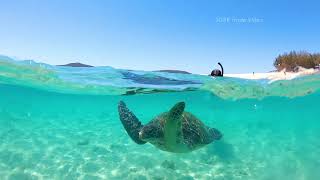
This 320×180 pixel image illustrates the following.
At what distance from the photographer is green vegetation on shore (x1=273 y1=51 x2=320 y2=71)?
20.5 meters

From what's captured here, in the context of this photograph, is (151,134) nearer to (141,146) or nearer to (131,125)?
(131,125)

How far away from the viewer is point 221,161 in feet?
56.3

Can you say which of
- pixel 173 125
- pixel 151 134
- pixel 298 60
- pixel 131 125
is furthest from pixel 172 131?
pixel 298 60

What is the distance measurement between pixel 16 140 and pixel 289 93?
2183cm

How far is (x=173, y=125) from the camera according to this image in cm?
783

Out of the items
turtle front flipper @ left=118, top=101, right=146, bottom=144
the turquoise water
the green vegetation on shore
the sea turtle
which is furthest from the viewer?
the green vegetation on shore

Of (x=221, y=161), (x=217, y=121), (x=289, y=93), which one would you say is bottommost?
(x=217, y=121)

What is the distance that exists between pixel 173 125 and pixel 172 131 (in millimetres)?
303

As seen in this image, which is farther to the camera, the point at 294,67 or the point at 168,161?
the point at 294,67

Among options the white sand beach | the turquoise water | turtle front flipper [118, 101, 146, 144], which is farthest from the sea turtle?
the white sand beach

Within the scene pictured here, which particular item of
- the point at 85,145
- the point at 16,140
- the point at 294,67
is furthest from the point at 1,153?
the point at 294,67

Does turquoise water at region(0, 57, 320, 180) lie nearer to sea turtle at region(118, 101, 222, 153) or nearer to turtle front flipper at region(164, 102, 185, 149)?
sea turtle at region(118, 101, 222, 153)

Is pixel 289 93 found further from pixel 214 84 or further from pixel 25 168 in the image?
pixel 25 168

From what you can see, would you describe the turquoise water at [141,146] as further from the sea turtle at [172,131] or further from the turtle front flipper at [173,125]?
the turtle front flipper at [173,125]
